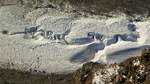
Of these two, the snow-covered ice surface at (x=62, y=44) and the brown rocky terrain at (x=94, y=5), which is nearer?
the snow-covered ice surface at (x=62, y=44)

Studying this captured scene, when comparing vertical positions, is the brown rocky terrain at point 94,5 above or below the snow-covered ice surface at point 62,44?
above

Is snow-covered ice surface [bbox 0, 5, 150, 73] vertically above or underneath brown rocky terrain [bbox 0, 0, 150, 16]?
underneath

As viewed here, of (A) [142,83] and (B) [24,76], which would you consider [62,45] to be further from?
(A) [142,83]

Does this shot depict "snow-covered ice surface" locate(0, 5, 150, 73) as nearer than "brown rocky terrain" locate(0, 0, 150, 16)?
Yes

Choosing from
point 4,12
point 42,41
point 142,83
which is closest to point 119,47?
point 42,41

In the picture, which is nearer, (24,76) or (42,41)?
(24,76)

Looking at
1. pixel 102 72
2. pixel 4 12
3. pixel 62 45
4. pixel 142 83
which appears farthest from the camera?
pixel 4 12

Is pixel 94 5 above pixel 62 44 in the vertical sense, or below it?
above

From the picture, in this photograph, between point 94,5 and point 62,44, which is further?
point 94,5
